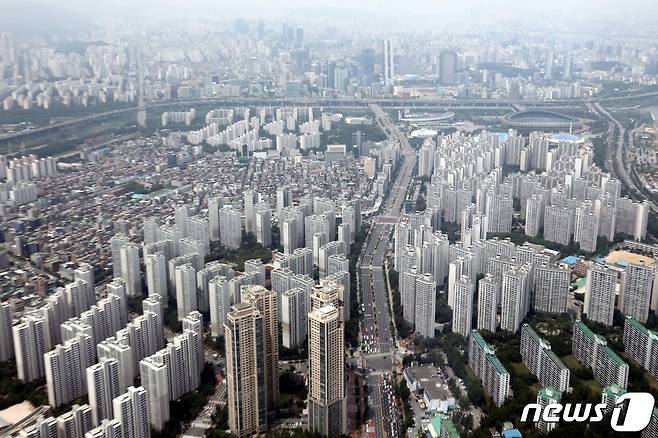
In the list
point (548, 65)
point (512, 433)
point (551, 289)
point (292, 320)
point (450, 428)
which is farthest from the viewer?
point (548, 65)

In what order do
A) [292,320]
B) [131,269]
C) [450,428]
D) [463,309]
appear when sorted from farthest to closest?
1. [131,269]
2. [463,309]
3. [292,320]
4. [450,428]

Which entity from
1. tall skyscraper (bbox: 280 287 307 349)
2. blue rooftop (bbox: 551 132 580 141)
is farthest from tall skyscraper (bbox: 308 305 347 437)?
blue rooftop (bbox: 551 132 580 141)

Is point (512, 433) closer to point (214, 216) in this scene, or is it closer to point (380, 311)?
point (380, 311)

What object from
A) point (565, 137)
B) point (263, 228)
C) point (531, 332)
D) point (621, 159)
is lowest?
point (531, 332)

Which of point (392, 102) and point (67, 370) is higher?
point (392, 102)

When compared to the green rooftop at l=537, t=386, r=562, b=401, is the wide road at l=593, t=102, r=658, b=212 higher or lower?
higher

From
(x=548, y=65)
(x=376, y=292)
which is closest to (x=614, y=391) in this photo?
(x=376, y=292)

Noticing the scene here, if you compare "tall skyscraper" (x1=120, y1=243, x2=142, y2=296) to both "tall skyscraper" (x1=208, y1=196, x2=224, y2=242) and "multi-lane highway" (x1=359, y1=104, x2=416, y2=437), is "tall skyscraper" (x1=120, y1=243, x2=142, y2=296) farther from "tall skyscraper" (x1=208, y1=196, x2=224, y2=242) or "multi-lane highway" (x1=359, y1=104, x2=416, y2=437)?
"multi-lane highway" (x1=359, y1=104, x2=416, y2=437)
